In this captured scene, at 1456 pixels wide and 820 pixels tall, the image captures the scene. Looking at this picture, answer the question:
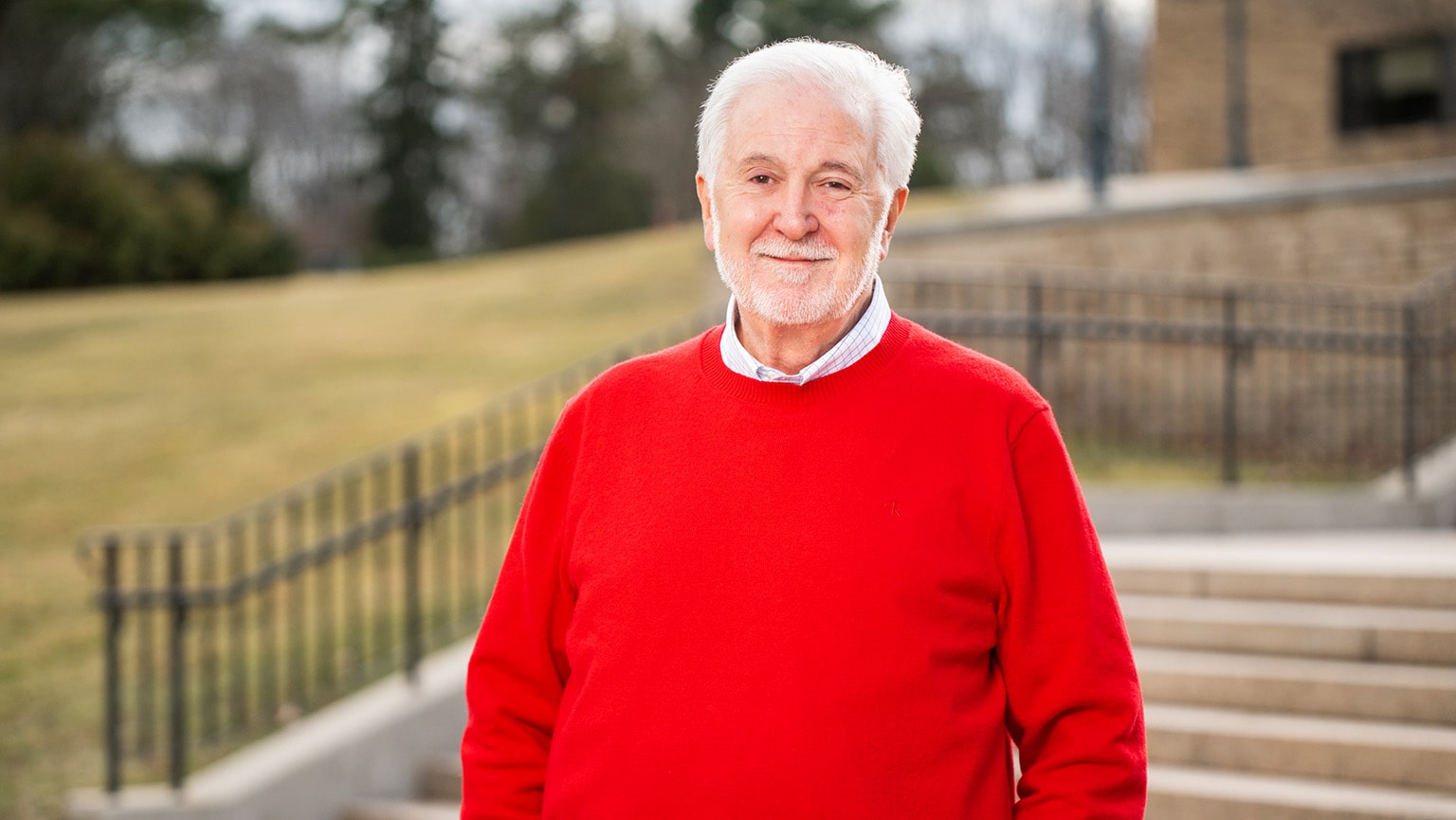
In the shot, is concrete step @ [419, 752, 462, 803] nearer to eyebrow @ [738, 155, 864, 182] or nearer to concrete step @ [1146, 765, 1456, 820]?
concrete step @ [1146, 765, 1456, 820]

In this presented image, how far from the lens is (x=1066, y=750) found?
1796mm

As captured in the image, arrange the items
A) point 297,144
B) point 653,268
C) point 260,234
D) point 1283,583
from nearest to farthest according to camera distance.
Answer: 1. point 1283,583
2. point 653,268
3. point 260,234
4. point 297,144

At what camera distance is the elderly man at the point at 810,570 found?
5.88 ft

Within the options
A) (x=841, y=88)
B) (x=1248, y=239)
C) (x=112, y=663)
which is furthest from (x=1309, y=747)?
(x=1248, y=239)

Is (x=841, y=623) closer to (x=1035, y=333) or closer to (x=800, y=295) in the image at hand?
(x=800, y=295)

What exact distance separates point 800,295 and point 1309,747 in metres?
3.43

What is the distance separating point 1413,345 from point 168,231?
74.8ft

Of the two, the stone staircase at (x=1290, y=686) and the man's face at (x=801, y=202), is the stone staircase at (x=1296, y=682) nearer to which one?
the stone staircase at (x=1290, y=686)

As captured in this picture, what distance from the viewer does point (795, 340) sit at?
6.51 feet

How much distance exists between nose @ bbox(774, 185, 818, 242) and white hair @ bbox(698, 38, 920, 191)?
12 centimetres

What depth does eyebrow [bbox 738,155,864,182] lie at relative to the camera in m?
1.92

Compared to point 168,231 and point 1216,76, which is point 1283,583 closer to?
point 1216,76

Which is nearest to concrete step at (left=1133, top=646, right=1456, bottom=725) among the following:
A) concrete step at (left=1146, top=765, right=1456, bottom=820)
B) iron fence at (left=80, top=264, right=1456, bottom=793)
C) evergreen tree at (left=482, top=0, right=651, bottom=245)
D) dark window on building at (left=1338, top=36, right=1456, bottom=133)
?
concrete step at (left=1146, top=765, right=1456, bottom=820)

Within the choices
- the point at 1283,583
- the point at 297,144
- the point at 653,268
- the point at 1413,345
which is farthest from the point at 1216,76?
the point at 297,144
